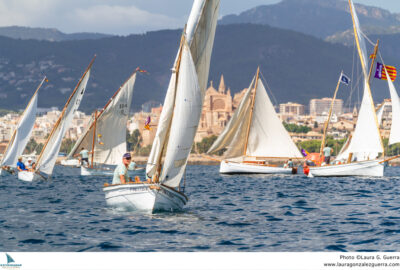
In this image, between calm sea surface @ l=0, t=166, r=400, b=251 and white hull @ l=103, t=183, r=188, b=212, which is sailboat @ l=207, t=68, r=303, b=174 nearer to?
calm sea surface @ l=0, t=166, r=400, b=251

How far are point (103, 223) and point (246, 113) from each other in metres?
42.9

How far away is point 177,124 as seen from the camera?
829 inches

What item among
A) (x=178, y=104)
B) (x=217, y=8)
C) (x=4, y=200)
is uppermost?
(x=217, y=8)

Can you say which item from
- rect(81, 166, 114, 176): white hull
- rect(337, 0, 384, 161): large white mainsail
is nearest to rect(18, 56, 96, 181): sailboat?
rect(81, 166, 114, 176): white hull

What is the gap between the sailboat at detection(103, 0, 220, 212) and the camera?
69.1 ft

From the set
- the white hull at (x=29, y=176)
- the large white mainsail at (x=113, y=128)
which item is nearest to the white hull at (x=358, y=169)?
the large white mainsail at (x=113, y=128)

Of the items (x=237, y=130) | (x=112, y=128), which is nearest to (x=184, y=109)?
(x=112, y=128)

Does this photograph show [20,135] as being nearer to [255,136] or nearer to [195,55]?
[255,136]

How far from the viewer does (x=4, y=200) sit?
31.1m

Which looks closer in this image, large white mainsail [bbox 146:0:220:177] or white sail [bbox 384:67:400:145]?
large white mainsail [bbox 146:0:220:177]
